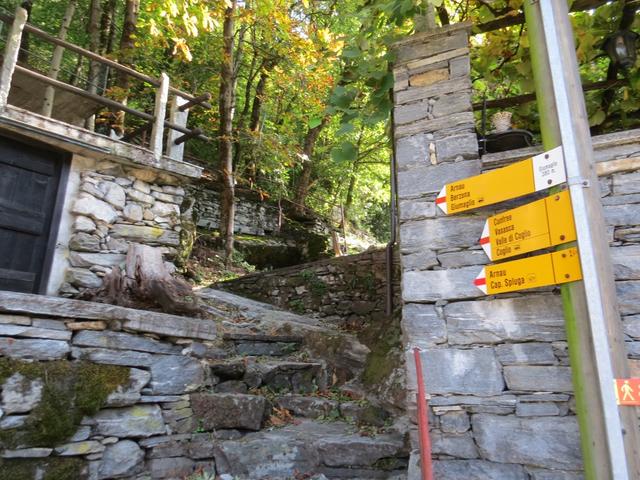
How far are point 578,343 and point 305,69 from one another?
352 inches

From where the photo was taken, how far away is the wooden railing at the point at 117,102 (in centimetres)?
421

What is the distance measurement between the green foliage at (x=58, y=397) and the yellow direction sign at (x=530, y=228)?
2580 mm

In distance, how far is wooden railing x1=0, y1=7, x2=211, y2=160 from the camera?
166 inches

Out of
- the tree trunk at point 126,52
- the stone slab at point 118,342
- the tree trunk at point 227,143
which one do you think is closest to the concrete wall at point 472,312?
the stone slab at point 118,342

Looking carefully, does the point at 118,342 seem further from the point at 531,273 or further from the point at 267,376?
the point at 531,273

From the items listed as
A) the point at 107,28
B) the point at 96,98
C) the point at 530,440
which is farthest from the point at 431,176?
the point at 107,28

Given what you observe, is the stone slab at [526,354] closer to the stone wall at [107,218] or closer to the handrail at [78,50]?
the stone wall at [107,218]

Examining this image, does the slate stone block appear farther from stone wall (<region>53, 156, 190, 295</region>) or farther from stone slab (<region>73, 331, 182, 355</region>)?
stone wall (<region>53, 156, 190, 295</region>)

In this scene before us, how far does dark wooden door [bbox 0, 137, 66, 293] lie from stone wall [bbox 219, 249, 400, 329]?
401cm

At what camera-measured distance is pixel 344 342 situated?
4.63 metres

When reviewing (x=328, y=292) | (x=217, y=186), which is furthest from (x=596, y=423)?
(x=217, y=186)

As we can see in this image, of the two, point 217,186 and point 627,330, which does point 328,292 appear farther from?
point 627,330

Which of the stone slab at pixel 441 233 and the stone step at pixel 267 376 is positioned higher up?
the stone slab at pixel 441 233

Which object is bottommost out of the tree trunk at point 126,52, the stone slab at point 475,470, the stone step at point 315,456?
the stone step at point 315,456
